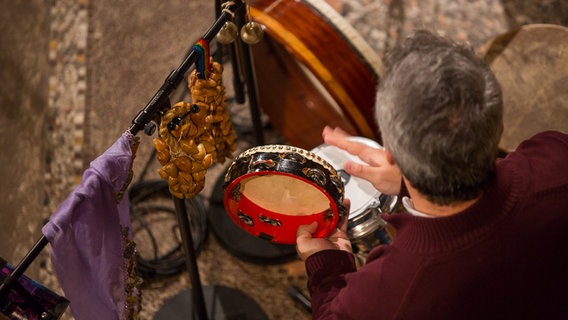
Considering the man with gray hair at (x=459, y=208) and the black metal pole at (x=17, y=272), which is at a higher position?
the man with gray hair at (x=459, y=208)

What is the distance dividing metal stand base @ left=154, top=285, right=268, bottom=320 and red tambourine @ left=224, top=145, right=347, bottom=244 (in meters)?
0.56

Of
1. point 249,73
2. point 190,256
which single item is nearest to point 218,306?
point 190,256

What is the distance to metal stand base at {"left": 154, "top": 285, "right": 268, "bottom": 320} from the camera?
7.50 feet

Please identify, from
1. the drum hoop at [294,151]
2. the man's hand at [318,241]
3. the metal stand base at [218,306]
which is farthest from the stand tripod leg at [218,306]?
the drum hoop at [294,151]

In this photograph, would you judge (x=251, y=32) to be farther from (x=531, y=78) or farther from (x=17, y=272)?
(x=531, y=78)

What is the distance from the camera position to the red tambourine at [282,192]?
1542mm

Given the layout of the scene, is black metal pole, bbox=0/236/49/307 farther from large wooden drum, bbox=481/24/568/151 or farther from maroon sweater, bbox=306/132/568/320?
large wooden drum, bbox=481/24/568/151

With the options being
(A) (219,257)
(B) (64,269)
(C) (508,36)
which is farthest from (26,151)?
(C) (508,36)

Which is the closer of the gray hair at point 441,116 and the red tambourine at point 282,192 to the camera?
the gray hair at point 441,116

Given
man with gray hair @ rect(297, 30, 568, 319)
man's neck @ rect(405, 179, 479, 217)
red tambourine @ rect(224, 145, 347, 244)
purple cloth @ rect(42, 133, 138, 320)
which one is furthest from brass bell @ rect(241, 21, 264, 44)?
man's neck @ rect(405, 179, 479, 217)

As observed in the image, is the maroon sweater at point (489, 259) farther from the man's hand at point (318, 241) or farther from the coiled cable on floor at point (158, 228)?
the coiled cable on floor at point (158, 228)

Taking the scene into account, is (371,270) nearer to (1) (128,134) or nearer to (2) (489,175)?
(2) (489,175)

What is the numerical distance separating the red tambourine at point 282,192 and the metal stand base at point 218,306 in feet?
1.83

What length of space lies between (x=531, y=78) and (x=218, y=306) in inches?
55.6
